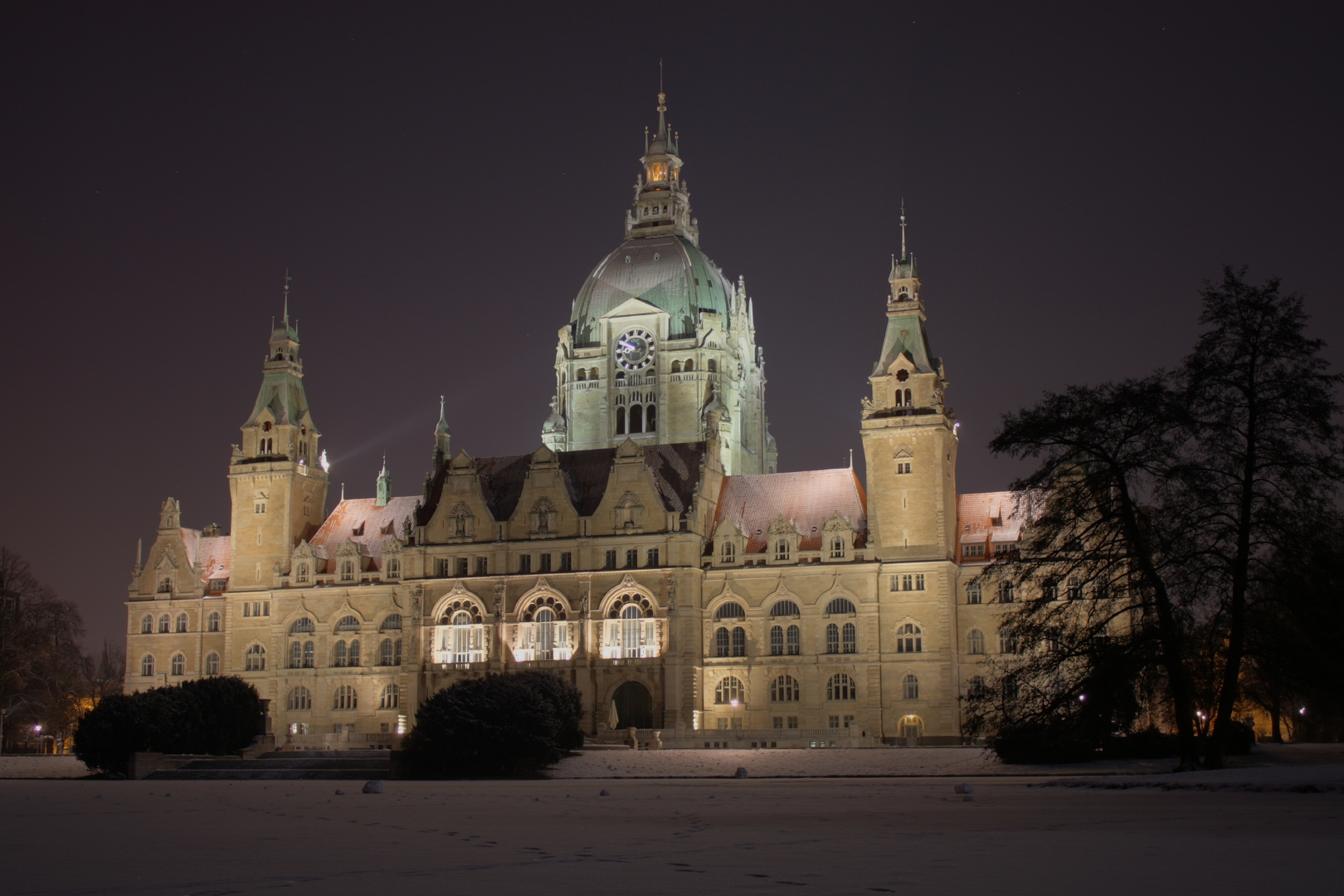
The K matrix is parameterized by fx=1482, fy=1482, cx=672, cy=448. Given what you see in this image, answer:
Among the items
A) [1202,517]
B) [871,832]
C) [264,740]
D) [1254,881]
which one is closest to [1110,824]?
[871,832]

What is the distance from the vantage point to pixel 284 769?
208 ft

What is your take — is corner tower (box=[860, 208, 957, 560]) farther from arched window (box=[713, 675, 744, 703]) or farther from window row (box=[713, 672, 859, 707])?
arched window (box=[713, 675, 744, 703])

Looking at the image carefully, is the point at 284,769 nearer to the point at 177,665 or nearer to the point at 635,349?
the point at 177,665

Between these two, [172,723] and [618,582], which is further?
[618,582]

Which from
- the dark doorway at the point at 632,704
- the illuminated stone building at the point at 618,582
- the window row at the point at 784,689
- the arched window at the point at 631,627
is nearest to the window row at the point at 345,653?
the illuminated stone building at the point at 618,582

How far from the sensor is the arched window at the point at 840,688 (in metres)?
86.4

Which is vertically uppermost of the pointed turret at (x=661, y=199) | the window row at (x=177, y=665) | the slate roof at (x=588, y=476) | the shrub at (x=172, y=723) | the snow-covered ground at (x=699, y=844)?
the pointed turret at (x=661, y=199)

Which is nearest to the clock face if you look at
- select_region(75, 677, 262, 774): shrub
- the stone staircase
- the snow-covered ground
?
select_region(75, 677, 262, 774): shrub

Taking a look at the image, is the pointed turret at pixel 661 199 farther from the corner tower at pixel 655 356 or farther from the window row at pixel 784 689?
the window row at pixel 784 689

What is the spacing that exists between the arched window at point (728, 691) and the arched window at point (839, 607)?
273 inches

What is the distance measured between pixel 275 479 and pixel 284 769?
44.2 metres

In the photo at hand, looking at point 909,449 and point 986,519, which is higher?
point 909,449

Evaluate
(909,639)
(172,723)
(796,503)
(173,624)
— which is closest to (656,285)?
(796,503)

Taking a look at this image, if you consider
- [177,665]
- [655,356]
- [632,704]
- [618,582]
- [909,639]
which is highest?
[655,356]
